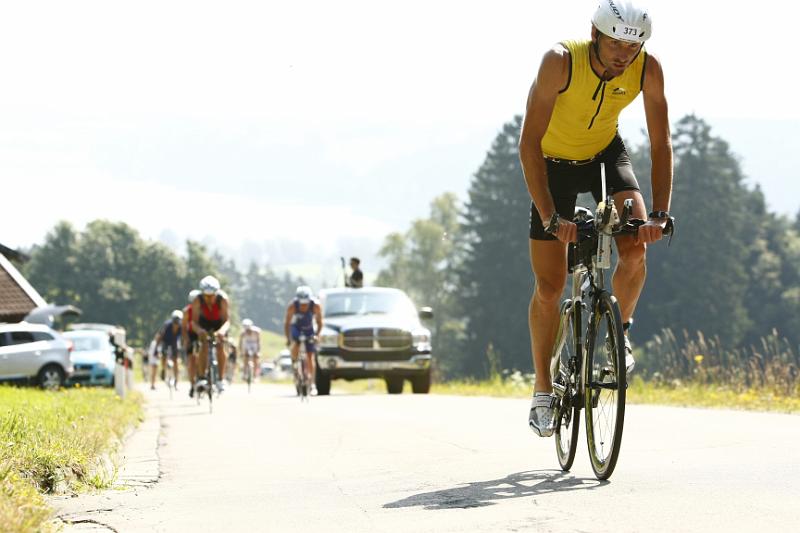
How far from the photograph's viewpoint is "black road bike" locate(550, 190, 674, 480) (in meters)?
6.38

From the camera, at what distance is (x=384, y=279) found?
12506 cm

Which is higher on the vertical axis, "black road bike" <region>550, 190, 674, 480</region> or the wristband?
the wristband

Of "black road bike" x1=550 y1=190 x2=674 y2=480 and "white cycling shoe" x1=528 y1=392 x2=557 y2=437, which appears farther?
"white cycling shoe" x1=528 y1=392 x2=557 y2=437

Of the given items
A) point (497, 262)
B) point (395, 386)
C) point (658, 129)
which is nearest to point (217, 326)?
point (395, 386)

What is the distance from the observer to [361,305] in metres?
24.1

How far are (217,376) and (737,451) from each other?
38.6ft

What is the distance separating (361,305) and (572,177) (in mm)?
16993

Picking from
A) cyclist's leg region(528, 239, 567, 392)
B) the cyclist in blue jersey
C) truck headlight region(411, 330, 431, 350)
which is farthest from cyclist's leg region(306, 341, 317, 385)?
cyclist's leg region(528, 239, 567, 392)

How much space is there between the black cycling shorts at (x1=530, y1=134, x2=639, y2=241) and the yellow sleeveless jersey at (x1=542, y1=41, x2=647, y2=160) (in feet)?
0.23

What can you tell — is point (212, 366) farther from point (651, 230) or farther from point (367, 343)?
point (651, 230)

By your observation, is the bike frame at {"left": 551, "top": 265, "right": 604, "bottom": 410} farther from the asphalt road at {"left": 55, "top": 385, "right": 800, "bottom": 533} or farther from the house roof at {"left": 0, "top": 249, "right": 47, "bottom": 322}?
the house roof at {"left": 0, "top": 249, "right": 47, "bottom": 322}

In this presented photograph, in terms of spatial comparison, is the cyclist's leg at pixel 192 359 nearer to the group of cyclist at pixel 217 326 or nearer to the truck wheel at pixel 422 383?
the group of cyclist at pixel 217 326

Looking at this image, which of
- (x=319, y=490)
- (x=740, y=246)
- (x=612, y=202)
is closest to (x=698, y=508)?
(x=612, y=202)

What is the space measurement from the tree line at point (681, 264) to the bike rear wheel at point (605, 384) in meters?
76.3
